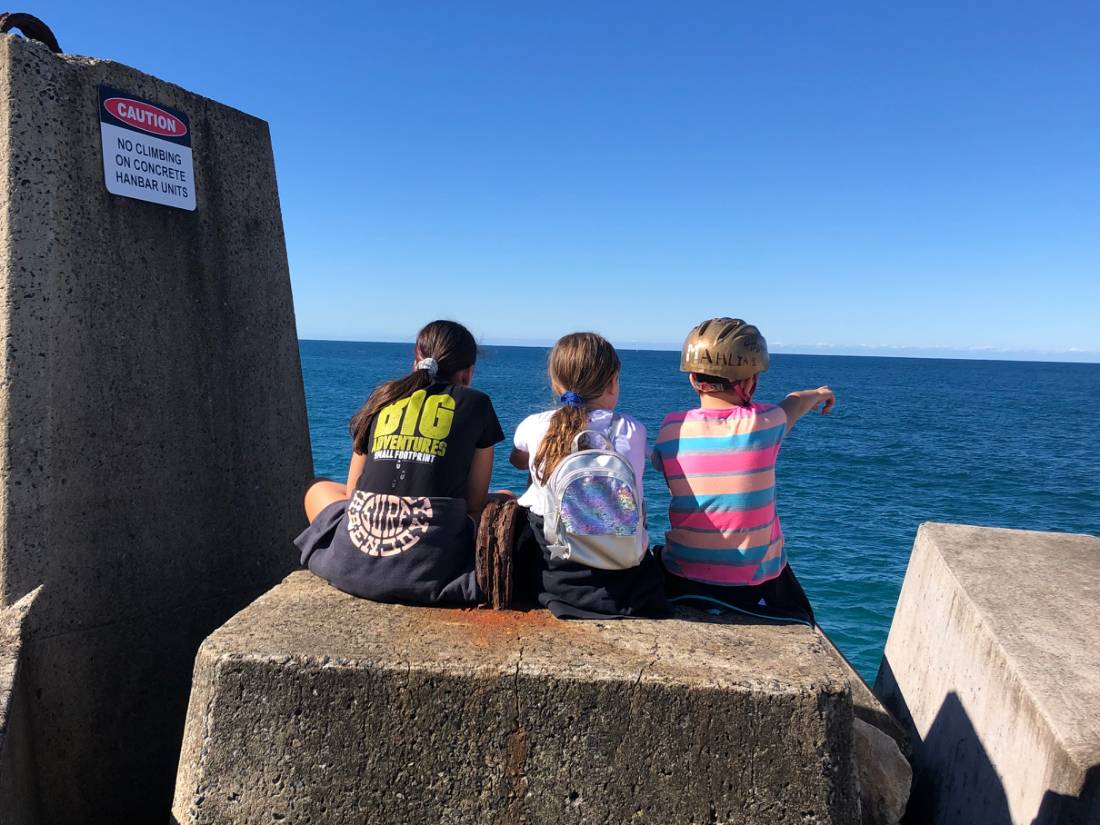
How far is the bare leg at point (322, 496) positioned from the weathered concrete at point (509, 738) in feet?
3.68

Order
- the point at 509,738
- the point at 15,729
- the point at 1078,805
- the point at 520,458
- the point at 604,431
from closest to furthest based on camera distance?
the point at 509,738
the point at 1078,805
the point at 15,729
the point at 604,431
the point at 520,458

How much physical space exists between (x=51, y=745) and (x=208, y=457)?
49.1 inches

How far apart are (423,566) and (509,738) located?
29.3 inches

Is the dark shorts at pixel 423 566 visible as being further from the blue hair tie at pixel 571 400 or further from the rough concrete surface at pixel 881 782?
the rough concrete surface at pixel 881 782

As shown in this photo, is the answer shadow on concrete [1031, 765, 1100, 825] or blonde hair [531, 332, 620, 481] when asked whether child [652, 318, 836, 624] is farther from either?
shadow on concrete [1031, 765, 1100, 825]

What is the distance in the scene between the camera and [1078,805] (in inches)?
98.1

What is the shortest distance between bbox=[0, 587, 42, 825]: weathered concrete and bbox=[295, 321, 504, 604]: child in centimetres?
100

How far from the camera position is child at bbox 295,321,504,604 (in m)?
2.87

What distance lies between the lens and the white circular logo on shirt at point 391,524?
288 centimetres

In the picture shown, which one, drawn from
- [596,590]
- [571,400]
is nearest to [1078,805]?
[596,590]

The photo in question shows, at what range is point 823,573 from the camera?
49.2 ft

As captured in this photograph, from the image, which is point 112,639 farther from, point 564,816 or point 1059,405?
point 1059,405

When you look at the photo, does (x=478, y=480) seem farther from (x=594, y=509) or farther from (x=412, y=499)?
(x=594, y=509)

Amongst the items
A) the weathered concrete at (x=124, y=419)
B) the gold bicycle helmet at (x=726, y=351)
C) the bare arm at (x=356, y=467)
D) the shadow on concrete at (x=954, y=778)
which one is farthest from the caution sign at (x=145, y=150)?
the shadow on concrete at (x=954, y=778)
